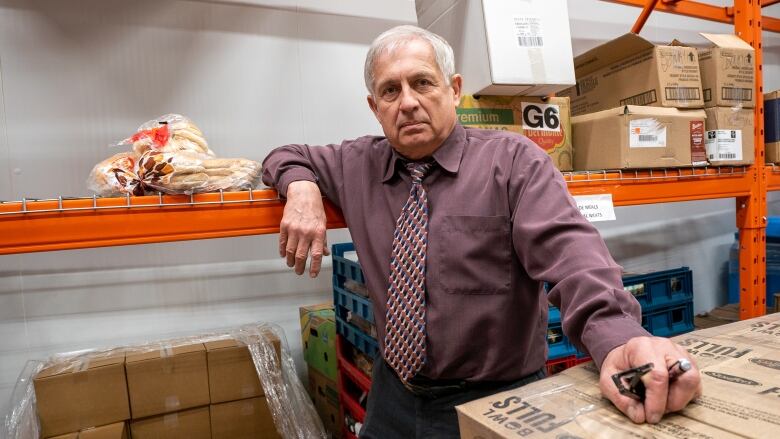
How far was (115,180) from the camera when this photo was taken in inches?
48.8

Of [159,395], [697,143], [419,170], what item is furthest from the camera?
[697,143]

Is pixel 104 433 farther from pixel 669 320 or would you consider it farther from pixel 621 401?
pixel 669 320

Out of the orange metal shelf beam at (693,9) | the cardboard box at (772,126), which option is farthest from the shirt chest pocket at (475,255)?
the orange metal shelf beam at (693,9)

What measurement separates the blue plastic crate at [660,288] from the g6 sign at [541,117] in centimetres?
81

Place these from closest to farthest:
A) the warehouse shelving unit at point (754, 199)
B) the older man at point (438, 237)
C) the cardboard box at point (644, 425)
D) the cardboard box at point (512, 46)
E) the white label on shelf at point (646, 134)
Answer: the cardboard box at point (644, 425) → the older man at point (438, 237) → the cardboard box at point (512, 46) → the white label on shelf at point (646, 134) → the warehouse shelving unit at point (754, 199)

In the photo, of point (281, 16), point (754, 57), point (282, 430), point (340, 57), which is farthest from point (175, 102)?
point (754, 57)

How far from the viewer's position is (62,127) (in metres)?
2.08

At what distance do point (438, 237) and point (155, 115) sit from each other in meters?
1.63

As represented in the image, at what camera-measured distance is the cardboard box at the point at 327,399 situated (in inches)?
85.7

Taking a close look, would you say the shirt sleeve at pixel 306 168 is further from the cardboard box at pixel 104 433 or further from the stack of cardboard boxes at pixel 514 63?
the cardboard box at pixel 104 433

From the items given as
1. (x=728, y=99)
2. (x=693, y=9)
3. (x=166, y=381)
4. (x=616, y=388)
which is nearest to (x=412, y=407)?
(x=616, y=388)

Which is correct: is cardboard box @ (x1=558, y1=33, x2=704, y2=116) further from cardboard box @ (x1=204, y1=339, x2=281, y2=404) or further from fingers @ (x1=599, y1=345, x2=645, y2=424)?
cardboard box @ (x1=204, y1=339, x2=281, y2=404)

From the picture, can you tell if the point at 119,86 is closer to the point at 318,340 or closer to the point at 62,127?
the point at 62,127

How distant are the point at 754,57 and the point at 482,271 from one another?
72.2 inches
